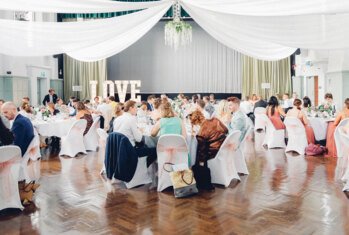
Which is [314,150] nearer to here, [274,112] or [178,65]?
[274,112]

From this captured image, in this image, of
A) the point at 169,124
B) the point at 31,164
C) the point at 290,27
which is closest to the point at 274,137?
the point at 169,124

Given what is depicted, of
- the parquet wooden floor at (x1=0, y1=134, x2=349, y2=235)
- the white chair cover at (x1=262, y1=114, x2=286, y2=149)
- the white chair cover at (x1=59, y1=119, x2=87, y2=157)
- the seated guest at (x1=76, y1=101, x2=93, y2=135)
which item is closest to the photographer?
the parquet wooden floor at (x1=0, y1=134, x2=349, y2=235)

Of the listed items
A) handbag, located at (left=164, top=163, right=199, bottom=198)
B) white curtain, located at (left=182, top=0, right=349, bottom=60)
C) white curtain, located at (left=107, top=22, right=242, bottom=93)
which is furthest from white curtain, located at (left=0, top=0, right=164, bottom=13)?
white curtain, located at (left=107, top=22, right=242, bottom=93)

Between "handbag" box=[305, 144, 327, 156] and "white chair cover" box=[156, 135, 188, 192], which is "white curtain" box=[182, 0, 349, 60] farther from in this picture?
"handbag" box=[305, 144, 327, 156]

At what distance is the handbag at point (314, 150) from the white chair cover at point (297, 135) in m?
0.09

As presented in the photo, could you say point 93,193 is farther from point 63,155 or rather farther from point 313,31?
point 313,31

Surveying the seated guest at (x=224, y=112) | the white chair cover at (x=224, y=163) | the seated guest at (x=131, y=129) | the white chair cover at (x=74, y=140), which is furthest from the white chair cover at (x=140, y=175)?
the white chair cover at (x=74, y=140)

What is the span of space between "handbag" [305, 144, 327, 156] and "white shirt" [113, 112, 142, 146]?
4.31 meters

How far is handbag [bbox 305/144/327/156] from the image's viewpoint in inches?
305

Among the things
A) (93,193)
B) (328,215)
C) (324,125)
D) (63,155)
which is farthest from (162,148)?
(324,125)

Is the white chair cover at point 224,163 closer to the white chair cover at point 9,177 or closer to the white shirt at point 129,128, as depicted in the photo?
the white shirt at point 129,128

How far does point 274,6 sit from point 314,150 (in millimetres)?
4840

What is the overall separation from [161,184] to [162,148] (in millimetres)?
578

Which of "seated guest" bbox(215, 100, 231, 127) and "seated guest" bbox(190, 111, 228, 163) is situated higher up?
"seated guest" bbox(215, 100, 231, 127)
